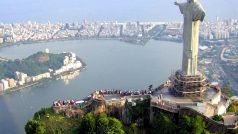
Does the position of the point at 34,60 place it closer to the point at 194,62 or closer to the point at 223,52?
the point at 223,52

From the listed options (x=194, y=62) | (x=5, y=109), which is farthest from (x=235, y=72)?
(x=194, y=62)

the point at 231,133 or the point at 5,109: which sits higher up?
the point at 231,133

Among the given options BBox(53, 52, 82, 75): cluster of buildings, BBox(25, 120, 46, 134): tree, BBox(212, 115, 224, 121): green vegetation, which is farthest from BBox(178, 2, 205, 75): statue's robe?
BBox(53, 52, 82, 75): cluster of buildings

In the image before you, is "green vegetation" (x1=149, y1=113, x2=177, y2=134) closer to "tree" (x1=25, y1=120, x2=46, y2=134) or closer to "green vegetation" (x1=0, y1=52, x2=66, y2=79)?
"tree" (x1=25, y1=120, x2=46, y2=134)

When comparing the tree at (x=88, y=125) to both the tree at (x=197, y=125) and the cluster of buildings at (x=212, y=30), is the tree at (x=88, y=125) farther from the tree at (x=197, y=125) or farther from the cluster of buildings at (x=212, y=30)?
the cluster of buildings at (x=212, y=30)

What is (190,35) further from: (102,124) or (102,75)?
(102,75)

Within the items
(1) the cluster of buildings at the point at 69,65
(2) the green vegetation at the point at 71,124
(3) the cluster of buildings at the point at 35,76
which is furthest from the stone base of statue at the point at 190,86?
(1) the cluster of buildings at the point at 69,65
